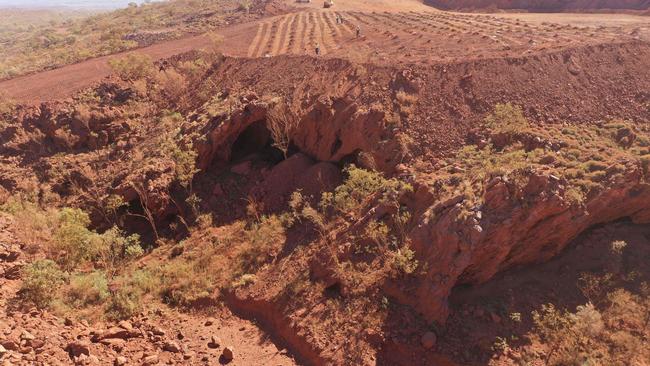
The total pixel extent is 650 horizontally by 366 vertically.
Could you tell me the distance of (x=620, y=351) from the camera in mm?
12492

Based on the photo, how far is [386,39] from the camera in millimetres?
26938

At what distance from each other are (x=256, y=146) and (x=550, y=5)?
32469 mm

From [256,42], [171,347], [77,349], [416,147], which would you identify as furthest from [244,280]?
[256,42]

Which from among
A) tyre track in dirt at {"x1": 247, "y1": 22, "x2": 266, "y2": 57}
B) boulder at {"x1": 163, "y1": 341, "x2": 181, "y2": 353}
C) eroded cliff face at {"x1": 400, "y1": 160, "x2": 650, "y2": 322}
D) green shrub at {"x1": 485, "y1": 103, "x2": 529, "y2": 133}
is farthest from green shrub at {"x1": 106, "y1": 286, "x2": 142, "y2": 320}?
tyre track in dirt at {"x1": 247, "y1": 22, "x2": 266, "y2": 57}

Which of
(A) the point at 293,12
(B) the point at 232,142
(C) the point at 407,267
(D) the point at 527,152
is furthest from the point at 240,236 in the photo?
(A) the point at 293,12

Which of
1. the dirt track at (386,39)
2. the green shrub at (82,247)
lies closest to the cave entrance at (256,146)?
the dirt track at (386,39)

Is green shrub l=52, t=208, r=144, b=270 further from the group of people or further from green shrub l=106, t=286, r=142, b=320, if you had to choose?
the group of people

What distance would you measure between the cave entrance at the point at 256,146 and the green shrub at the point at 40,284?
10.5 meters

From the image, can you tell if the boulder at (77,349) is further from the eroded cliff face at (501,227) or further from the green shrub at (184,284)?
the eroded cliff face at (501,227)

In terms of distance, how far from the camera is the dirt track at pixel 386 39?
22.9 meters

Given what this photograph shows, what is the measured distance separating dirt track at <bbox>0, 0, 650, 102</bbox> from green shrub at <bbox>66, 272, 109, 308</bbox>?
1505 cm

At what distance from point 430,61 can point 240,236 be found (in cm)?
1300

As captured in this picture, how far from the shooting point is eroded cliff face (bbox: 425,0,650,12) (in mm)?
Answer: 35375

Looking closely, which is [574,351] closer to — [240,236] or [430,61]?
[240,236]
